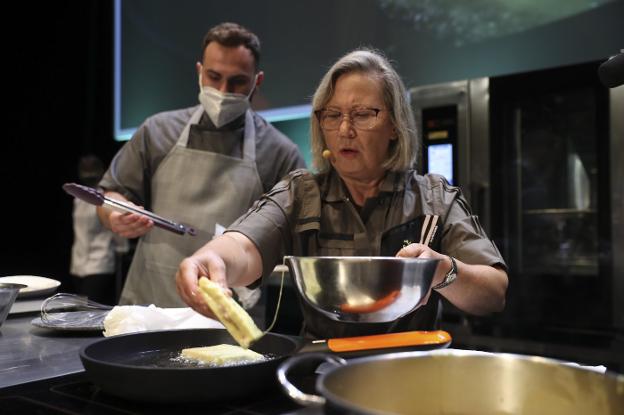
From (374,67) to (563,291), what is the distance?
1.44m

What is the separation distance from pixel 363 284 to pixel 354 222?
0.68m

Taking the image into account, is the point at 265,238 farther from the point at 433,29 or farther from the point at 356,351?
the point at 433,29

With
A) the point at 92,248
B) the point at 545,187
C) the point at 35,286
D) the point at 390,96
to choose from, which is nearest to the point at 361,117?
the point at 390,96

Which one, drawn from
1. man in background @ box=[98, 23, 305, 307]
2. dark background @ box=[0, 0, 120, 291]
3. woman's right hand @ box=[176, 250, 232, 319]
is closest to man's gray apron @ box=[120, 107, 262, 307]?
man in background @ box=[98, 23, 305, 307]

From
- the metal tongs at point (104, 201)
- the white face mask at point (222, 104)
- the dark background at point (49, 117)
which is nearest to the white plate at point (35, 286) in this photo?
the metal tongs at point (104, 201)

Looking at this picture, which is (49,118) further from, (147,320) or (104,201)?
(147,320)

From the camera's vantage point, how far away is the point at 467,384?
2.11 ft

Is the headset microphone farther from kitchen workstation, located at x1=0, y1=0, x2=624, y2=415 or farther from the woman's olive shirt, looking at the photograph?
the woman's olive shirt

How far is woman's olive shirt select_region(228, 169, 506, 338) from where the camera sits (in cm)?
139

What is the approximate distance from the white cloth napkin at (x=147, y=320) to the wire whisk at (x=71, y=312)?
3.8 inches

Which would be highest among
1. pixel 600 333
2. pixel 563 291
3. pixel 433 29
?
pixel 433 29

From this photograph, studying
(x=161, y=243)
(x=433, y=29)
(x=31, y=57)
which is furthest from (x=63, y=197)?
(x=433, y=29)

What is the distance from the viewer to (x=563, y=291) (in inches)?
93.1

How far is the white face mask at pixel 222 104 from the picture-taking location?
2.10 meters
